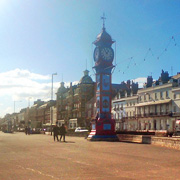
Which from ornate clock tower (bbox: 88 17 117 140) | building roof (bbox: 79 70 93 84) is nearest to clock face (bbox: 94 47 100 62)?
ornate clock tower (bbox: 88 17 117 140)

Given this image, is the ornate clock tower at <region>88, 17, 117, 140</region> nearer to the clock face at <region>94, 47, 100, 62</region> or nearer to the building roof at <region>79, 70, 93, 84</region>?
the clock face at <region>94, 47, 100, 62</region>

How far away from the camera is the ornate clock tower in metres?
35.8

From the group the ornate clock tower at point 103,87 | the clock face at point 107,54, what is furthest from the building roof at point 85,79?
→ the clock face at point 107,54

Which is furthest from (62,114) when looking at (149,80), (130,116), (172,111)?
(172,111)

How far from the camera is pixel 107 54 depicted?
3741 cm

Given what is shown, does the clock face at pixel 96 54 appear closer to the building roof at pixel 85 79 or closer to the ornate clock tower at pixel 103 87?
the ornate clock tower at pixel 103 87

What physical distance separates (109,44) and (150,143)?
1496 centimetres

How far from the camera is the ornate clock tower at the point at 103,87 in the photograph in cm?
3581

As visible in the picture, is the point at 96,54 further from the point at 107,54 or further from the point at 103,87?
the point at 103,87

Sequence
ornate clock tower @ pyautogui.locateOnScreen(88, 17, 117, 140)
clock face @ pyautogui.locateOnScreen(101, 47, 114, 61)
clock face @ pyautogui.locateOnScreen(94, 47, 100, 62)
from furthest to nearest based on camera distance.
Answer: clock face @ pyautogui.locateOnScreen(94, 47, 100, 62) → clock face @ pyautogui.locateOnScreen(101, 47, 114, 61) → ornate clock tower @ pyautogui.locateOnScreen(88, 17, 117, 140)

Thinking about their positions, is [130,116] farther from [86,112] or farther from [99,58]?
[99,58]

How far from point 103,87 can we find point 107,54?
3.97 metres

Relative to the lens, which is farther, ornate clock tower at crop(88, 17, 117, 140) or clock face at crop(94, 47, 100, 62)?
clock face at crop(94, 47, 100, 62)

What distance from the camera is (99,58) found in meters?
37.1
